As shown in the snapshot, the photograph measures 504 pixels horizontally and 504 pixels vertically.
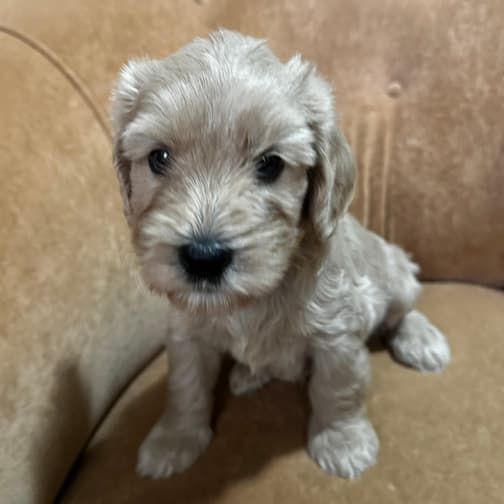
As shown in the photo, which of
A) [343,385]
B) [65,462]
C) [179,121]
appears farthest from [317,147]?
[65,462]

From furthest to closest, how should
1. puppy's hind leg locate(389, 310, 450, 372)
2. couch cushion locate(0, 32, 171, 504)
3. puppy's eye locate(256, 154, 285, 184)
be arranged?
puppy's hind leg locate(389, 310, 450, 372) < couch cushion locate(0, 32, 171, 504) < puppy's eye locate(256, 154, 285, 184)

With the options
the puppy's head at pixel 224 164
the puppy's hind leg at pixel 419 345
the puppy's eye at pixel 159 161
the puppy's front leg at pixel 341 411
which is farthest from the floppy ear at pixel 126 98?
the puppy's hind leg at pixel 419 345

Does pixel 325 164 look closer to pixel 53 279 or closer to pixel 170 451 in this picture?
pixel 53 279

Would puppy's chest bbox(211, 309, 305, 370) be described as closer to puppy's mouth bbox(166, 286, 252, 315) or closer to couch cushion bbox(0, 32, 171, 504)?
puppy's mouth bbox(166, 286, 252, 315)

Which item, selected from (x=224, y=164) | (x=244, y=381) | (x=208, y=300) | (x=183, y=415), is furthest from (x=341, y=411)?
(x=224, y=164)

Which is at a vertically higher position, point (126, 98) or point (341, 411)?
point (126, 98)

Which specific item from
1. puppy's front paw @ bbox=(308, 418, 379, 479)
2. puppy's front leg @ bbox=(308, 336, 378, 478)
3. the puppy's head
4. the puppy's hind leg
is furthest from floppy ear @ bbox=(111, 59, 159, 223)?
the puppy's hind leg

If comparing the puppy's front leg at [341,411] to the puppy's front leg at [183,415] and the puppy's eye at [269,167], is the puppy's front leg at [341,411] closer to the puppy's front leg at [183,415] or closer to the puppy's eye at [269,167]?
the puppy's front leg at [183,415]
